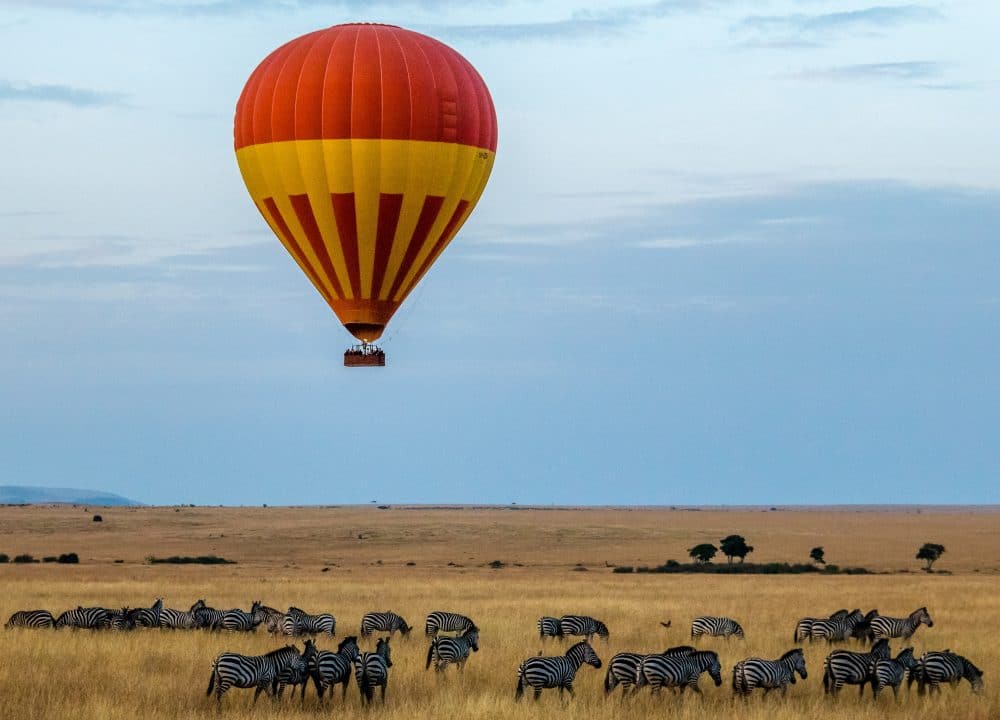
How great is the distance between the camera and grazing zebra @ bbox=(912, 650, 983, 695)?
2053 centimetres

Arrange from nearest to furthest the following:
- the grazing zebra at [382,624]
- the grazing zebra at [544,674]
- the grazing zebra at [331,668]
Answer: the grazing zebra at [331,668], the grazing zebra at [544,674], the grazing zebra at [382,624]

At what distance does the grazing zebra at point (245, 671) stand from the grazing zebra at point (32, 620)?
1015cm

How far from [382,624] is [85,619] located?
5982 mm

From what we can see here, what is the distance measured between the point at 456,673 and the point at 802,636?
9.06m

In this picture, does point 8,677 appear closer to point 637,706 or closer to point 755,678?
point 637,706

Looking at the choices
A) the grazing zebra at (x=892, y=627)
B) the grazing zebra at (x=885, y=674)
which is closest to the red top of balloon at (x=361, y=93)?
the grazing zebra at (x=892, y=627)

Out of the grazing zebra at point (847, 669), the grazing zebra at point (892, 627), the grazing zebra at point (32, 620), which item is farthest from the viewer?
the grazing zebra at point (892, 627)

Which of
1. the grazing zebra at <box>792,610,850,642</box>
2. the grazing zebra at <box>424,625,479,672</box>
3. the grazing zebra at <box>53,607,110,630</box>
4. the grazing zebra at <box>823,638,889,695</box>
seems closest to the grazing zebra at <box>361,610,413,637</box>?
the grazing zebra at <box>424,625,479,672</box>

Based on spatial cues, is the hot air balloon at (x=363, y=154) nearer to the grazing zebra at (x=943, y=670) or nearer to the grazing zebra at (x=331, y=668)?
the grazing zebra at (x=331, y=668)

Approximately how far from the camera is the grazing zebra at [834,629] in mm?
27312

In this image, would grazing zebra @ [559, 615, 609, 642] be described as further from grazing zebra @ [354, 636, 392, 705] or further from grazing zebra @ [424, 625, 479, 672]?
grazing zebra @ [354, 636, 392, 705]

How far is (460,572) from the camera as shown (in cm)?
5656

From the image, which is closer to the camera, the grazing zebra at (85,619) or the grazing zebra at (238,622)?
the grazing zebra at (85,619)

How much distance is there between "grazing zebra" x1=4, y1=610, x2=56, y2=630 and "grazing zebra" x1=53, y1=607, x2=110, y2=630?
26cm
